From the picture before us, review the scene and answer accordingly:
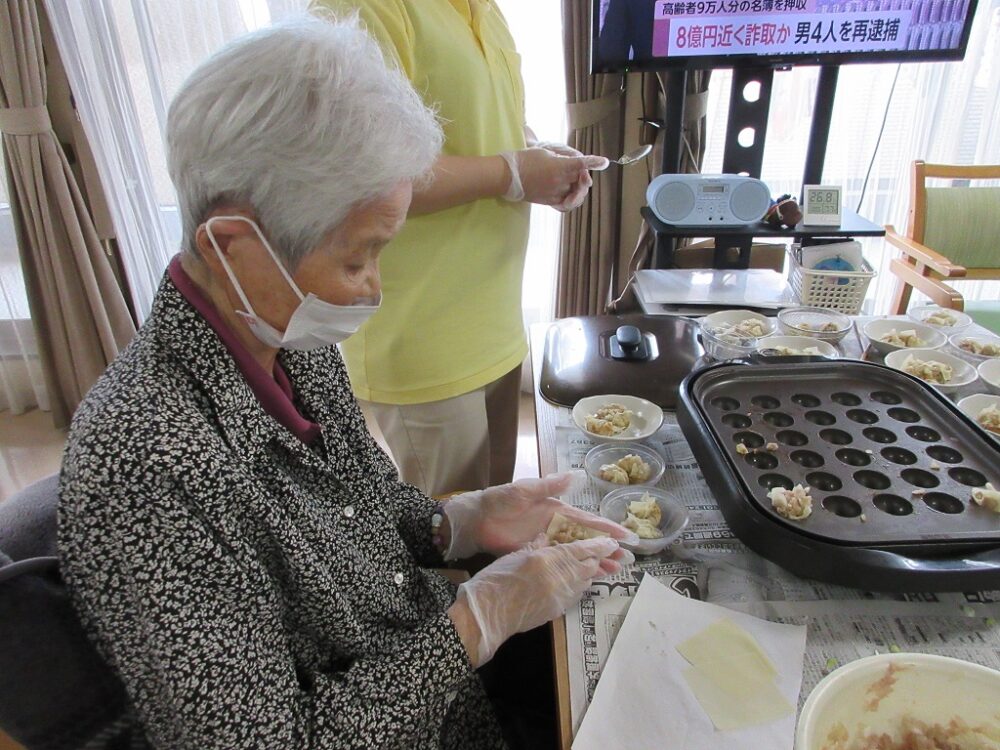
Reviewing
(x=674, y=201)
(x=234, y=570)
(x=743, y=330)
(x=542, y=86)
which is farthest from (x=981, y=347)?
(x=542, y=86)

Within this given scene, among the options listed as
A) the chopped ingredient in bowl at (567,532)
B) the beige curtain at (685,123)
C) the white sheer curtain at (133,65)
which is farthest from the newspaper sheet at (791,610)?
the white sheer curtain at (133,65)

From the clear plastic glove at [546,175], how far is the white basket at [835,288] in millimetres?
563

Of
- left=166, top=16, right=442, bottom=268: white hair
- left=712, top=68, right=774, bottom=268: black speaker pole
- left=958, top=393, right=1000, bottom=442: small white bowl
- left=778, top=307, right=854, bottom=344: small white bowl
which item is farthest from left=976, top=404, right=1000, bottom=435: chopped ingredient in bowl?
left=166, top=16, right=442, bottom=268: white hair

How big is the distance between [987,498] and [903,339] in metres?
0.66

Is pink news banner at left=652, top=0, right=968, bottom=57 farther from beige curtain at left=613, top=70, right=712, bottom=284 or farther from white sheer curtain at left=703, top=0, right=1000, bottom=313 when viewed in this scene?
white sheer curtain at left=703, top=0, right=1000, bottom=313

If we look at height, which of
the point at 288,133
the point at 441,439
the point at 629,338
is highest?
the point at 288,133

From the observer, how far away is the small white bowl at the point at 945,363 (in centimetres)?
117

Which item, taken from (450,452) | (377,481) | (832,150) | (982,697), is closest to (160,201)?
(450,452)

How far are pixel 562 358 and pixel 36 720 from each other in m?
0.96

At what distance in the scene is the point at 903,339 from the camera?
1363 mm

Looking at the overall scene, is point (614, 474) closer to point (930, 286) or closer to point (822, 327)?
point (822, 327)

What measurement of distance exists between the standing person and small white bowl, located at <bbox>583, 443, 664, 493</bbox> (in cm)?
43

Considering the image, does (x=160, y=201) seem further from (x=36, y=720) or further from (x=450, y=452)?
(x=36, y=720)

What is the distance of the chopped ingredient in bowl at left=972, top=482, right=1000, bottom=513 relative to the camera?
0.78 meters
